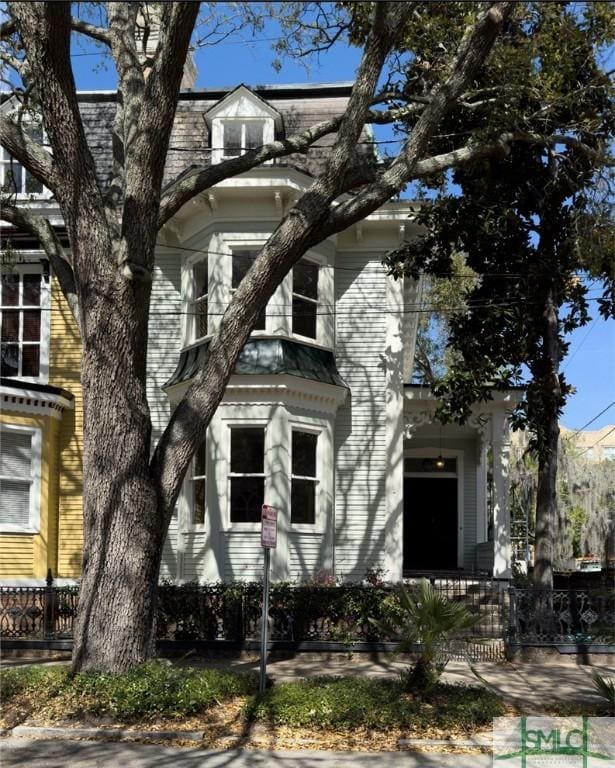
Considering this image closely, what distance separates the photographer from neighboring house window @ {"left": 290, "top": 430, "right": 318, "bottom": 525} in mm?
17375

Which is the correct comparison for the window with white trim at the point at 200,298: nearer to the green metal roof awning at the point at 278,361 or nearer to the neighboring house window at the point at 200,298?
the neighboring house window at the point at 200,298

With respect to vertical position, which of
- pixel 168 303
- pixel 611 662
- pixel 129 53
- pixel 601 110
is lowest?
pixel 611 662

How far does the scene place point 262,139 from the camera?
1884 centimetres

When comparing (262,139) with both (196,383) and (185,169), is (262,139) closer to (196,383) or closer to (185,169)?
(185,169)

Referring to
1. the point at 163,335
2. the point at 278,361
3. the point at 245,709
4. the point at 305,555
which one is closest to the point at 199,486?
the point at 305,555

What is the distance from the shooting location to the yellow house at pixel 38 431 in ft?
58.0

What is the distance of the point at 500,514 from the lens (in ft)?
→ 59.0

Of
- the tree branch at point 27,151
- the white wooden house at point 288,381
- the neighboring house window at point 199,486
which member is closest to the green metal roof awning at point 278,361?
the white wooden house at point 288,381

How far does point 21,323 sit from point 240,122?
623cm

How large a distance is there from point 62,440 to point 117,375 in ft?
29.1

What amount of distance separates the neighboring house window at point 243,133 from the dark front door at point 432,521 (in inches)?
376

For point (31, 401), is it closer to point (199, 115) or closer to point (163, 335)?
point (163, 335)

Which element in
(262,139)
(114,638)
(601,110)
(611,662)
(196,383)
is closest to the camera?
(114,638)

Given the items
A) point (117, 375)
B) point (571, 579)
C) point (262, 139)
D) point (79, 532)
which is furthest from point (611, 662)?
point (262, 139)
